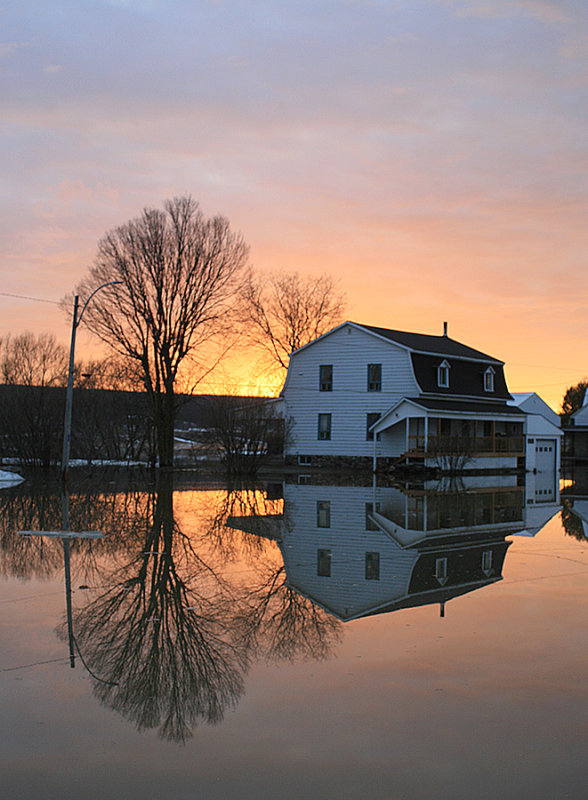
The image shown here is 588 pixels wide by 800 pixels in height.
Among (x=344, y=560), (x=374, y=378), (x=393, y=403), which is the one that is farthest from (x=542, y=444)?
(x=344, y=560)

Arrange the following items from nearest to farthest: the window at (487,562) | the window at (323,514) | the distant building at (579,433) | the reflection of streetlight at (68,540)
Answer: the reflection of streetlight at (68,540) → the window at (487,562) → the window at (323,514) → the distant building at (579,433)

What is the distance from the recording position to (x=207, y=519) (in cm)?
1853

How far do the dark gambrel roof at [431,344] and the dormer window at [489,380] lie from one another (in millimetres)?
707

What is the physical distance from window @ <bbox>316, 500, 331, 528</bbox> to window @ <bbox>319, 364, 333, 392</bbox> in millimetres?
25110

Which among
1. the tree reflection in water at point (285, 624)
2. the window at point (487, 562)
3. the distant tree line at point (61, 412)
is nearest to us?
the tree reflection in water at point (285, 624)

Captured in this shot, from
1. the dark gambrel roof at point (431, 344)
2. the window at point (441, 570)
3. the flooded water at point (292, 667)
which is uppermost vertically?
the dark gambrel roof at point (431, 344)

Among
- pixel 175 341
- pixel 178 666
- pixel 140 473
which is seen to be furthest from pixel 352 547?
pixel 175 341

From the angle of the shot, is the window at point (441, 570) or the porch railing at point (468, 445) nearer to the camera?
the window at point (441, 570)

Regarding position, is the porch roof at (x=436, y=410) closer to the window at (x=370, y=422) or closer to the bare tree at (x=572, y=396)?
the window at (x=370, y=422)

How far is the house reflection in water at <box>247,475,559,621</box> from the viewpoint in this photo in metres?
9.71

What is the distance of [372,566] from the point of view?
11547 mm

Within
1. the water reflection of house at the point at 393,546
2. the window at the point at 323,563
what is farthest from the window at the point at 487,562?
the window at the point at 323,563

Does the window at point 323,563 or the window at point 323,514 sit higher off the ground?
the window at point 323,514

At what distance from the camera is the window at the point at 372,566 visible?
10.6m
